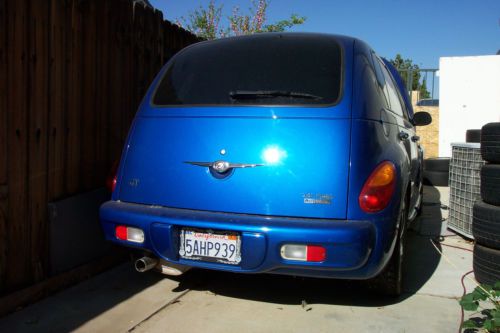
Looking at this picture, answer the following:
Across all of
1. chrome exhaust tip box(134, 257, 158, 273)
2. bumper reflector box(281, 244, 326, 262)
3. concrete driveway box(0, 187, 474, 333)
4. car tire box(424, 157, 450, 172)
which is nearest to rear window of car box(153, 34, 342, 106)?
bumper reflector box(281, 244, 326, 262)

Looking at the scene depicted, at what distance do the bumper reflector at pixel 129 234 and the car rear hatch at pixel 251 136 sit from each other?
183 mm

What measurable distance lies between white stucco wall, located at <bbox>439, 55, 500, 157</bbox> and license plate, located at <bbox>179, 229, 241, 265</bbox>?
8712mm

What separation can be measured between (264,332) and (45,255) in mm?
1636

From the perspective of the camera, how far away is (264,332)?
105 inches

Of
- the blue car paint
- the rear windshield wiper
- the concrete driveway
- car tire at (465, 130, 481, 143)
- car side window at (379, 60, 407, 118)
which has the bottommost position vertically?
the concrete driveway

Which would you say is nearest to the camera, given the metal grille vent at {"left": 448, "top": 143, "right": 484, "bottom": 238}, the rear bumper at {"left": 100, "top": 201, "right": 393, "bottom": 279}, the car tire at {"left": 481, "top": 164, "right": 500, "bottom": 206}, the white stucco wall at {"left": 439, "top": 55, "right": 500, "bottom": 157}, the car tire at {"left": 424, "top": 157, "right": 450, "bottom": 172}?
the rear bumper at {"left": 100, "top": 201, "right": 393, "bottom": 279}

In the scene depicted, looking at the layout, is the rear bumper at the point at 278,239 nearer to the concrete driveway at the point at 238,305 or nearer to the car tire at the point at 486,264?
the concrete driveway at the point at 238,305

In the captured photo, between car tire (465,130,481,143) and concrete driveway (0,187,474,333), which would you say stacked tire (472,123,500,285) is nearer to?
concrete driveway (0,187,474,333)

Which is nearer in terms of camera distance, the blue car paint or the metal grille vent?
the blue car paint

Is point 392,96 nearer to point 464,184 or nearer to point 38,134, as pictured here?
point 464,184

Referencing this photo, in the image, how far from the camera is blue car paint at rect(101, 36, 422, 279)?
2.44m

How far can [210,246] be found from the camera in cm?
258

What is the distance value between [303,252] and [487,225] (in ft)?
5.73

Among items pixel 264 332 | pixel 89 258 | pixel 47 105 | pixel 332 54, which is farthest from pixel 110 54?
pixel 264 332
